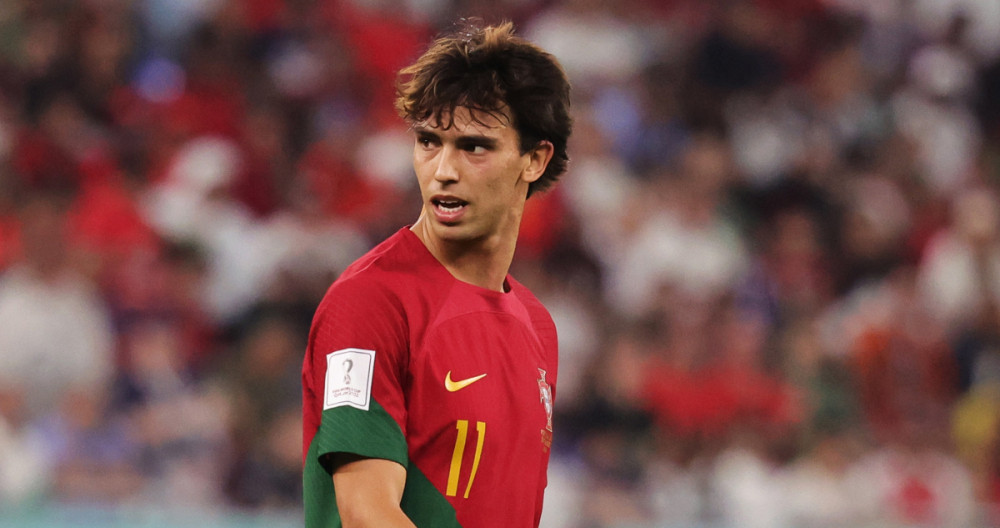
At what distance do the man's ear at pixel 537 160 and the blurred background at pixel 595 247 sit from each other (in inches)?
161

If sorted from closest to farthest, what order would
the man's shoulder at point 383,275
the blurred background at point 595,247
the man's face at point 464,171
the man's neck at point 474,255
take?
1. the man's shoulder at point 383,275
2. the man's face at point 464,171
3. the man's neck at point 474,255
4. the blurred background at point 595,247

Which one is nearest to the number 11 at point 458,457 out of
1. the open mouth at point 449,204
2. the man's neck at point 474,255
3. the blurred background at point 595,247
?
the man's neck at point 474,255

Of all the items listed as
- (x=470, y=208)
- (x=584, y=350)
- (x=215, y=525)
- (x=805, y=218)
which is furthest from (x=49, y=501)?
(x=805, y=218)

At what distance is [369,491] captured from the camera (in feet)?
8.85

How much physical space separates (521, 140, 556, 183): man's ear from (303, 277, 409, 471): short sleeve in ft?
1.75

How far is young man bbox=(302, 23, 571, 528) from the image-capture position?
2.76 meters

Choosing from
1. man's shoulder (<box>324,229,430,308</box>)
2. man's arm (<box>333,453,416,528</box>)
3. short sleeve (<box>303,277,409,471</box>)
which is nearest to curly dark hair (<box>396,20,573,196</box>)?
man's shoulder (<box>324,229,430,308</box>)

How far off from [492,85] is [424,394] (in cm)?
74

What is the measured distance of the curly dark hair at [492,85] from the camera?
302cm

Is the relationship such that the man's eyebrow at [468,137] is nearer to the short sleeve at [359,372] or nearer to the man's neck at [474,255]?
the man's neck at [474,255]

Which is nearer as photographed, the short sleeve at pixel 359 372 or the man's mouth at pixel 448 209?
the short sleeve at pixel 359 372

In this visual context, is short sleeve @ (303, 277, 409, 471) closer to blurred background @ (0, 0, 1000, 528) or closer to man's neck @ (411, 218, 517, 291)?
man's neck @ (411, 218, 517, 291)

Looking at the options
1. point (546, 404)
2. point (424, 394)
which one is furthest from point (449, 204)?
point (546, 404)

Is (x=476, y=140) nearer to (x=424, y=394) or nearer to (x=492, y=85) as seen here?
(x=492, y=85)
